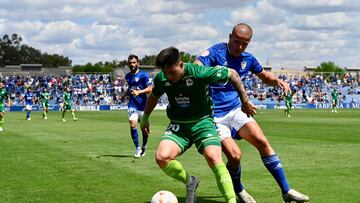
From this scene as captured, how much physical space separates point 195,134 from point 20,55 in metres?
153

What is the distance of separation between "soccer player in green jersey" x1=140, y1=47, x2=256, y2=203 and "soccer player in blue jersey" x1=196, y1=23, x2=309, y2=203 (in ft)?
2.04

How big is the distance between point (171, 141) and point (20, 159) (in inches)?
313

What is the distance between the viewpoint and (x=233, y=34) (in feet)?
26.4

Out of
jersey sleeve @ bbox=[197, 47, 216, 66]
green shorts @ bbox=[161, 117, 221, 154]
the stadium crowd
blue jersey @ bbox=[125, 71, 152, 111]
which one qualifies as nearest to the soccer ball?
green shorts @ bbox=[161, 117, 221, 154]

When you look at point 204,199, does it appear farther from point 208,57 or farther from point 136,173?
point 136,173

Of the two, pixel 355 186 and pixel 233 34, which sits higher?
pixel 233 34

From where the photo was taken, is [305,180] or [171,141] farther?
[305,180]

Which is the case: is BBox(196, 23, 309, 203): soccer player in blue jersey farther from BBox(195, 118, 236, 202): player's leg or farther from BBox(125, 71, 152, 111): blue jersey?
BBox(125, 71, 152, 111): blue jersey

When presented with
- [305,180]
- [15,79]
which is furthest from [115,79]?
[305,180]

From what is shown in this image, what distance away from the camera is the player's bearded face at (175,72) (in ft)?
23.1

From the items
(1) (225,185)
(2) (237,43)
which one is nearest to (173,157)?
(1) (225,185)

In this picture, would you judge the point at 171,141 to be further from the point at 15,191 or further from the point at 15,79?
the point at 15,79

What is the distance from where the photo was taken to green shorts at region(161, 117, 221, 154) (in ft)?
24.1

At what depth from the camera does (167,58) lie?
6980 millimetres
